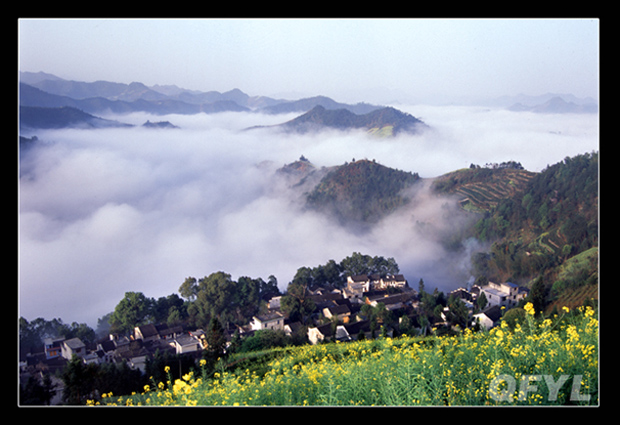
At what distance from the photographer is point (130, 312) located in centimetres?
646

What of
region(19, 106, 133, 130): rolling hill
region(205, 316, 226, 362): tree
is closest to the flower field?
region(205, 316, 226, 362): tree

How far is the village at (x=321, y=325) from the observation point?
5.66 m

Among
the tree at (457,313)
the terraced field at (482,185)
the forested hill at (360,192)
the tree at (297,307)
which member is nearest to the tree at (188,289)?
the tree at (297,307)

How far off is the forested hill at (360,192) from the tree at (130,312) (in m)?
3.55

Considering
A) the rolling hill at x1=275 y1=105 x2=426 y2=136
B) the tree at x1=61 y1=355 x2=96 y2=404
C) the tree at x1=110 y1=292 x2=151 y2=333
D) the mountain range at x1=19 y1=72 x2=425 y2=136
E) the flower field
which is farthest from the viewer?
the rolling hill at x1=275 y1=105 x2=426 y2=136

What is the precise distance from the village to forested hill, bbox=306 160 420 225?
65.5 inches

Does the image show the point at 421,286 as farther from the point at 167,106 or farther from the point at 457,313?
the point at 167,106

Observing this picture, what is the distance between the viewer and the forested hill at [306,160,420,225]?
8.59 m

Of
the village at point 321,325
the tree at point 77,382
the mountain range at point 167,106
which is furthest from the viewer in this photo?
the mountain range at point 167,106

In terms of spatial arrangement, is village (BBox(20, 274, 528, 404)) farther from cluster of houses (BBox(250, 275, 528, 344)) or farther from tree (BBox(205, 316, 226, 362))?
tree (BBox(205, 316, 226, 362))

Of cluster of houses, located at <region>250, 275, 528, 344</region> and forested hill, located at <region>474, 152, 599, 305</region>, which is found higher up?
forested hill, located at <region>474, 152, 599, 305</region>

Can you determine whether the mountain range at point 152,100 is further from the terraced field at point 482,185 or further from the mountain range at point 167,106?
the terraced field at point 482,185

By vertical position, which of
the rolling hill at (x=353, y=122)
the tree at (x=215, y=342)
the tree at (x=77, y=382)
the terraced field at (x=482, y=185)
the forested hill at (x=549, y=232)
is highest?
the rolling hill at (x=353, y=122)
